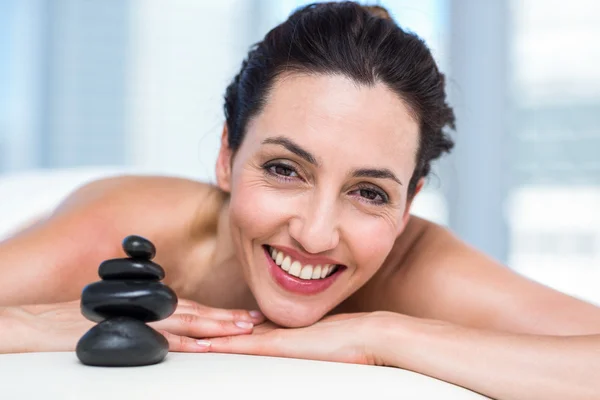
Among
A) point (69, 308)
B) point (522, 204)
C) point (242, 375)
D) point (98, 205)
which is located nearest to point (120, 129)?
point (522, 204)

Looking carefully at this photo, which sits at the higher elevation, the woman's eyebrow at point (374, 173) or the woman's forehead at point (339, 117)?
the woman's forehead at point (339, 117)

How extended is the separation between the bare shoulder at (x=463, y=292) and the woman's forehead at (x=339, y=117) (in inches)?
13.3

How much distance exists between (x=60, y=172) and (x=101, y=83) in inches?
88.0

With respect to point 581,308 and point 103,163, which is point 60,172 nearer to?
point 103,163

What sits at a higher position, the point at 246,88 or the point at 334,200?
the point at 246,88

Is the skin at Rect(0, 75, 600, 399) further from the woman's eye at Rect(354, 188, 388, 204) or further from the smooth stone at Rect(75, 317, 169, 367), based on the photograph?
the smooth stone at Rect(75, 317, 169, 367)

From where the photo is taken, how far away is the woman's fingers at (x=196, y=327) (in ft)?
4.40

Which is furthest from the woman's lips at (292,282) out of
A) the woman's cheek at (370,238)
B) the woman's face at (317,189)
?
the woman's cheek at (370,238)

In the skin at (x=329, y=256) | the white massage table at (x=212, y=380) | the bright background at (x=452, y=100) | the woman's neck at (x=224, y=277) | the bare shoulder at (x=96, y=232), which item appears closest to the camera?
the white massage table at (x=212, y=380)

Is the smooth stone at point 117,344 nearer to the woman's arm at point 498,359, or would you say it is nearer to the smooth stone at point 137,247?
the smooth stone at point 137,247

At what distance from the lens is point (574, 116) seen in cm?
383

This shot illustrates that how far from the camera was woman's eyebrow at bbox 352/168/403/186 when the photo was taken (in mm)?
1370

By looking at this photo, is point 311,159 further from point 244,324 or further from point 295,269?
point 244,324

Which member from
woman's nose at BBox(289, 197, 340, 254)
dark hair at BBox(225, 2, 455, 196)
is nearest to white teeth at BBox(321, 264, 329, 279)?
woman's nose at BBox(289, 197, 340, 254)
